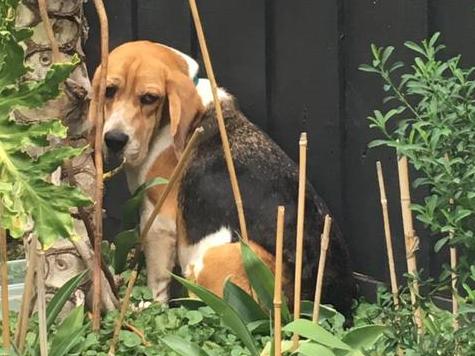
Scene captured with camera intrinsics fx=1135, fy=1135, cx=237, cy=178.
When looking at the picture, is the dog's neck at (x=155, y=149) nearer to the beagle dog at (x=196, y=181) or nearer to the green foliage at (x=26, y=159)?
the beagle dog at (x=196, y=181)

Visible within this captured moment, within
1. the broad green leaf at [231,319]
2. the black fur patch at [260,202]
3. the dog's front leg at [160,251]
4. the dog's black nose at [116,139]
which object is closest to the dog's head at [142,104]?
the dog's black nose at [116,139]

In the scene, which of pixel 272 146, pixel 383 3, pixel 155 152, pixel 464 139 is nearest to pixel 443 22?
pixel 383 3

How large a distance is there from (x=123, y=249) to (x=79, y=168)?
13.1 inches

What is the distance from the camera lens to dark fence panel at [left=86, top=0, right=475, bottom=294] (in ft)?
12.8

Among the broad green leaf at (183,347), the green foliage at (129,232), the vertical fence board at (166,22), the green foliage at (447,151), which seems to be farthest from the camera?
the vertical fence board at (166,22)

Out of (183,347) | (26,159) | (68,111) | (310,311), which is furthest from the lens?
(310,311)

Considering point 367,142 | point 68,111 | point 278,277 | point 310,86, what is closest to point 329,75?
point 310,86

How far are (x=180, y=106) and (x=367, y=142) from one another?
2.31 feet

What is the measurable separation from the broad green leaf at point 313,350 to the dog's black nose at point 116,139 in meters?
1.31

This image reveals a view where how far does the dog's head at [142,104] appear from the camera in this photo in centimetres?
377

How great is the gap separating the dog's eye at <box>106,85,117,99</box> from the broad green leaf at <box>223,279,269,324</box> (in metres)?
0.93

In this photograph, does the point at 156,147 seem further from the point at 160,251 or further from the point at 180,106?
the point at 160,251

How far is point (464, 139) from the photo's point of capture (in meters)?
2.50

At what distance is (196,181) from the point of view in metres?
3.90
